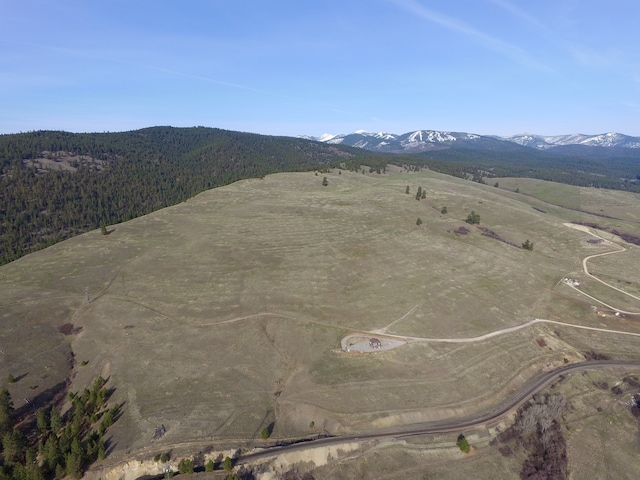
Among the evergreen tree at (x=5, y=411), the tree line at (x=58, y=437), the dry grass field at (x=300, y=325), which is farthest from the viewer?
the dry grass field at (x=300, y=325)

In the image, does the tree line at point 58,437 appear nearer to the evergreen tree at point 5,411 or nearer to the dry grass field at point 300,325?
the evergreen tree at point 5,411

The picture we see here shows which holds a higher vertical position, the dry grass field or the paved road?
the dry grass field

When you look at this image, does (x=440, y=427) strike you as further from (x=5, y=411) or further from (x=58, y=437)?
(x=5, y=411)

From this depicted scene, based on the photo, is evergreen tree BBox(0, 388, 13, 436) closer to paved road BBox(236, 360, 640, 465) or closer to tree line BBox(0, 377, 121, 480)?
tree line BBox(0, 377, 121, 480)

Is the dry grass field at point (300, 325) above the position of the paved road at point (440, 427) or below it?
above

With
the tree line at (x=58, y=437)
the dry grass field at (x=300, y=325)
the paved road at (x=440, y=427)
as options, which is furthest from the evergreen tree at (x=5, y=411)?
the paved road at (x=440, y=427)

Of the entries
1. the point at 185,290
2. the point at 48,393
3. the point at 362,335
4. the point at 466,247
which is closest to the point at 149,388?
the point at 48,393

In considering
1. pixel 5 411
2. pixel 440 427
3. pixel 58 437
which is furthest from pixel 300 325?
pixel 5 411

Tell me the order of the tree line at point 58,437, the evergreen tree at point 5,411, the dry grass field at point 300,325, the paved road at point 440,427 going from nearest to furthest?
the tree line at point 58,437, the paved road at point 440,427, the evergreen tree at point 5,411, the dry grass field at point 300,325

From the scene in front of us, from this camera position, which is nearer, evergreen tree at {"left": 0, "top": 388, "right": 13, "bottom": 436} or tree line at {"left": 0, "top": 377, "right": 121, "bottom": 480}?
tree line at {"left": 0, "top": 377, "right": 121, "bottom": 480}

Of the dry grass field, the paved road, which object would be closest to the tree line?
the dry grass field
